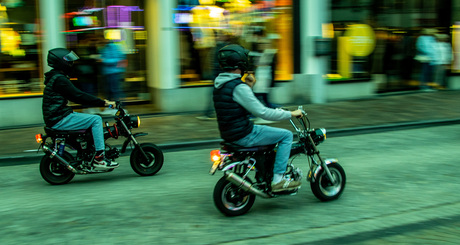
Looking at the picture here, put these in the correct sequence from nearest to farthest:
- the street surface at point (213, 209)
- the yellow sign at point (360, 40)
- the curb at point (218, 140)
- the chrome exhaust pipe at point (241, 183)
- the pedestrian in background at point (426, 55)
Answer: the street surface at point (213, 209)
the chrome exhaust pipe at point (241, 183)
the curb at point (218, 140)
the yellow sign at point (360, 40)
the pedestrian in background at point (426, 55)

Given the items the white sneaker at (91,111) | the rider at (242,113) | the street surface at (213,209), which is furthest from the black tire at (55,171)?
the white sneaker at (91,111)

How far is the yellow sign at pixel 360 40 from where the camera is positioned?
13758 millimetres

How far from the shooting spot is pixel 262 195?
5.25 metres

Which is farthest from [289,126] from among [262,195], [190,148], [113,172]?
[262,195]

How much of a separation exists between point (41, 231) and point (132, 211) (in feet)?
3.09

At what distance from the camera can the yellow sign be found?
13758mm

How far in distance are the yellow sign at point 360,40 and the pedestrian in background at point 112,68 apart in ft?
19.7

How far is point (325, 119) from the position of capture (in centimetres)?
1092

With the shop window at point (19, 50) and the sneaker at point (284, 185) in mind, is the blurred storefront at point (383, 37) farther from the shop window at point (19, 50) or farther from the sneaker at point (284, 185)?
the sneaker at point (284, 185)

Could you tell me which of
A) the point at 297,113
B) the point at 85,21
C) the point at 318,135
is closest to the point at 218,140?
the point at 318,135

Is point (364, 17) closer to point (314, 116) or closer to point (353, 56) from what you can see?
point (353, 56)

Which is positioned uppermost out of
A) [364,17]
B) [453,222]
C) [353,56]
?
[364,17]

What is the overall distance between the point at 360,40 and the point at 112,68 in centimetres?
669

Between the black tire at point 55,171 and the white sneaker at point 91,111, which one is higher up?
the white sneaker at point 91,111
